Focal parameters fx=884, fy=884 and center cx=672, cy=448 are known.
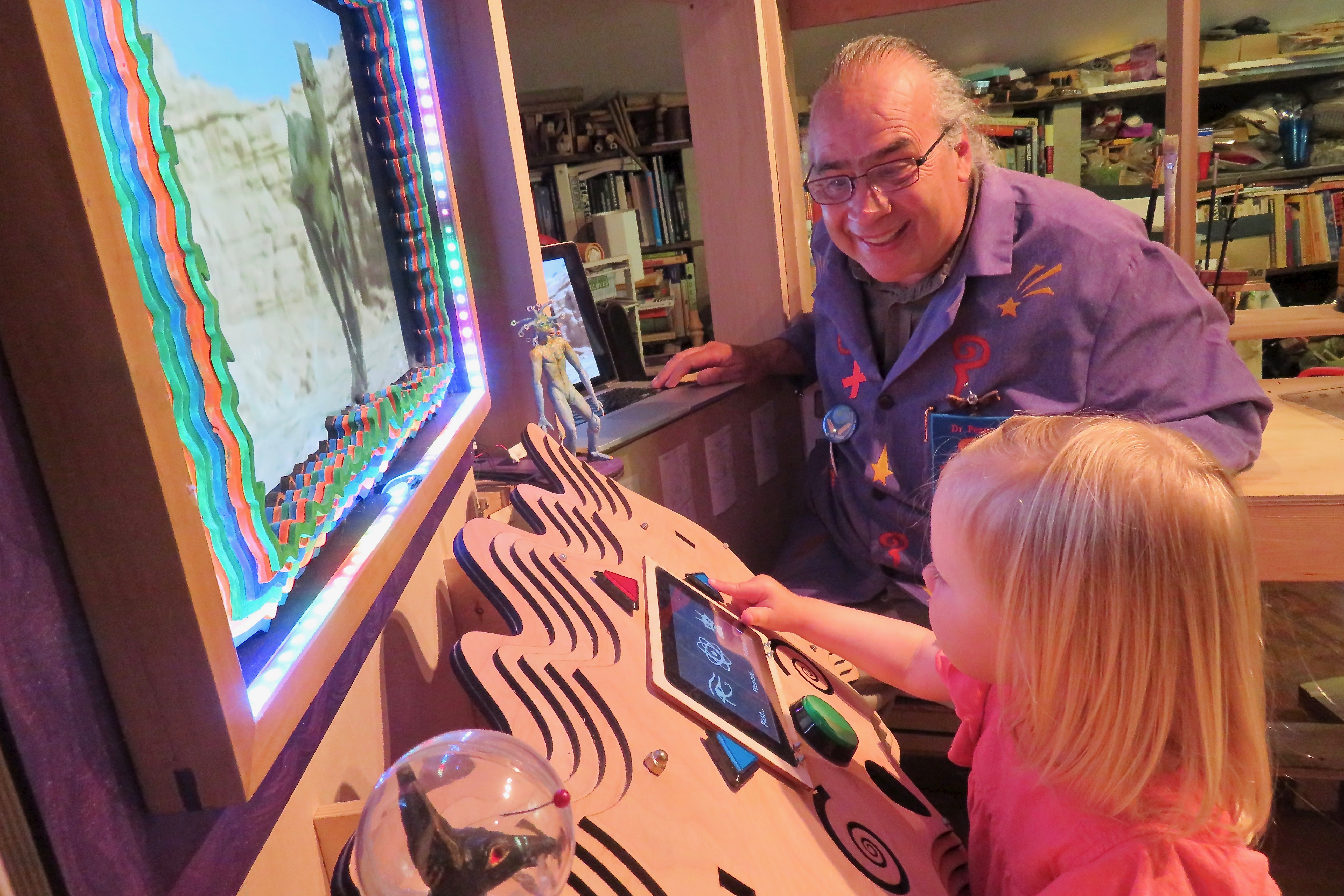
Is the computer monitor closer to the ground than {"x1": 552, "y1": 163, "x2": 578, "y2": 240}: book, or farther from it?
closer to the ground

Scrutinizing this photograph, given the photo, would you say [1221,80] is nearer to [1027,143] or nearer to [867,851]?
[1027,143]

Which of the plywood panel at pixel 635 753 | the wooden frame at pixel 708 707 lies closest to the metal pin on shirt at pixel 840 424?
the plywood panel at pixel 635 753

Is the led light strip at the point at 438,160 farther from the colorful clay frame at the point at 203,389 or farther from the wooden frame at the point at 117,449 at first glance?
the wooden frame at the point at 117,449

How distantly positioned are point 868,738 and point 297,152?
2.69 ft

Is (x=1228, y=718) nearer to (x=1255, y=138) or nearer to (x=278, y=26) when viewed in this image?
(x=278, y=26)

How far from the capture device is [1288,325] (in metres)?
2.18

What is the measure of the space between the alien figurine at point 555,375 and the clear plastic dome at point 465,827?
0.78 metres

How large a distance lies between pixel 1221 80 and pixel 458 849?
4.17m

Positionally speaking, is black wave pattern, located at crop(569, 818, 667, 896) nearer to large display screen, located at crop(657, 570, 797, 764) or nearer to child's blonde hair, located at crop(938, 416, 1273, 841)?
large display screen, located at crop(657, 570, 797, 764)

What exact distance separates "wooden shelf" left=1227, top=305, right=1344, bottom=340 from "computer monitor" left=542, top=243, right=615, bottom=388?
4.76ft

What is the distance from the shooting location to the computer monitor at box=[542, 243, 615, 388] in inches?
72.2

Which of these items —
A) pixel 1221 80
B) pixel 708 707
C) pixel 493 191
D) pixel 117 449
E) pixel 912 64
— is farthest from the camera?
pixel 1221 80

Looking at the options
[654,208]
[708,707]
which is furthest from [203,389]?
[654,208]

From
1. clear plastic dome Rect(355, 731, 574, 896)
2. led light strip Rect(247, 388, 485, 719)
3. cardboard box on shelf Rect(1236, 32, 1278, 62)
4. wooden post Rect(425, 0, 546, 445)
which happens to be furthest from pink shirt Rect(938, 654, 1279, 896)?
cardboard box on shelf Rect(1236, 32, 1278, 62)
